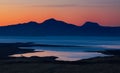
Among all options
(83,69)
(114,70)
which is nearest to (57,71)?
(83,69)

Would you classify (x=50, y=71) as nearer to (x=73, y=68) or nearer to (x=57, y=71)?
(x=57, y=71)

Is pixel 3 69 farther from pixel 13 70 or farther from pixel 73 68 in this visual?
pixel 73 68

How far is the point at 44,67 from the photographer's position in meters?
35.1

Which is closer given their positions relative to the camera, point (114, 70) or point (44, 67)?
point (114, 70)

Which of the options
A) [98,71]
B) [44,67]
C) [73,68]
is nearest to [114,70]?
[98,71]

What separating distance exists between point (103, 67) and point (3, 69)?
8938mm

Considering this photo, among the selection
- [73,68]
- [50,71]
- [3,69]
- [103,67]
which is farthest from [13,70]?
[103,67]

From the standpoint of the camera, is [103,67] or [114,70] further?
[103,67]

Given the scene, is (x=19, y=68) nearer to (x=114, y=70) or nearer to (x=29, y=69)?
(x=29, y=69)

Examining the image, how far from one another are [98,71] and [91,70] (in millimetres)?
963

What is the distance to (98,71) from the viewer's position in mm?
32062

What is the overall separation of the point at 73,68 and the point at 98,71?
301 centimetres

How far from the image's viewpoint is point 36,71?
32219 mm

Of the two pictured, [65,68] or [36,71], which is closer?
[36,71]
